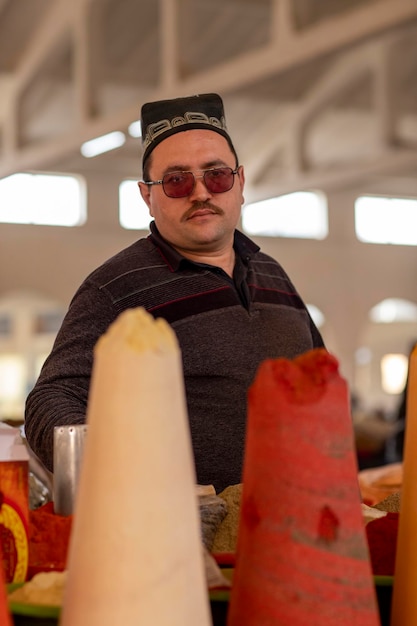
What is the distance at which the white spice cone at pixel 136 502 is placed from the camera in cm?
81

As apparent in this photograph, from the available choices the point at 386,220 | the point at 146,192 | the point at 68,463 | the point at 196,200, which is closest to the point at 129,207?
the point at 386,220

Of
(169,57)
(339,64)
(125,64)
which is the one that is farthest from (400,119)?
(169,57)

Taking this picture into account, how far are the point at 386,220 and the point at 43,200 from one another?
596cm

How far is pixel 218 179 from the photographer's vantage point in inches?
82.4

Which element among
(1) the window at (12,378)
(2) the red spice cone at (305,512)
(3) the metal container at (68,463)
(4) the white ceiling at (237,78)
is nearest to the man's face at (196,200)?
(3) the metal container at (68,463)

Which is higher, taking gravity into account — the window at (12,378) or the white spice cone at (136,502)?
the window at (12,378)

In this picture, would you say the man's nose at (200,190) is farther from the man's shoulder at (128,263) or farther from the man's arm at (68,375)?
the man's arm at (68,375)

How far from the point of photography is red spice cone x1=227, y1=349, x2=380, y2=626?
0.91 metres

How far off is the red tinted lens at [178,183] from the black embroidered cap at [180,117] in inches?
5.4

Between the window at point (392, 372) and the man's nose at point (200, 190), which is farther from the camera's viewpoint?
the window at point (392, 372)

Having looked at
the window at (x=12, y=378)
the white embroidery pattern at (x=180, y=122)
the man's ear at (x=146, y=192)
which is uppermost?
the window at (x=12, y=378)

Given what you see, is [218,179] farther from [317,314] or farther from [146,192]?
[317,314]

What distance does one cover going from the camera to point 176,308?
212 cm

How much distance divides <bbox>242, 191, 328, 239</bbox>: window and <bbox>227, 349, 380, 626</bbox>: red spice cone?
536 inches
